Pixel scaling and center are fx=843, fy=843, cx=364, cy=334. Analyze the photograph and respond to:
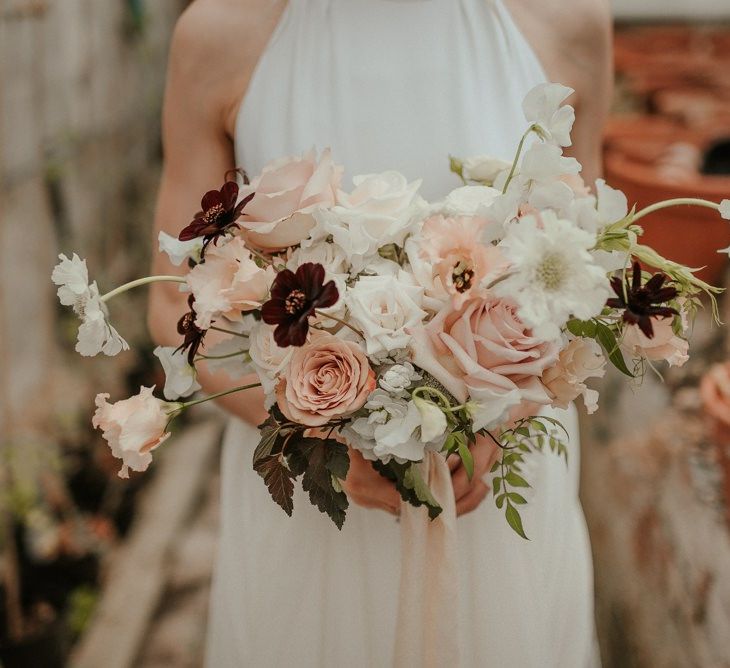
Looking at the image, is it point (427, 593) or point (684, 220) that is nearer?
point (427, 593)

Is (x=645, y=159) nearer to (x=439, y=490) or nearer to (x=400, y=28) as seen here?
(x=400, y=28)

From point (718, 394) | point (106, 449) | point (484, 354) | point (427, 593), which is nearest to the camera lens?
point (484, 354)

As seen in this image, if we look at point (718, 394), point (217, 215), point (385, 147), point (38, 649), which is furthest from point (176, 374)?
point (718, 394)

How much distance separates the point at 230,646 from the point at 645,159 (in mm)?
3228

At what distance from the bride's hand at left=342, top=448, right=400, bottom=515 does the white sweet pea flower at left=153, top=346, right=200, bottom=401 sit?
24 centimetres

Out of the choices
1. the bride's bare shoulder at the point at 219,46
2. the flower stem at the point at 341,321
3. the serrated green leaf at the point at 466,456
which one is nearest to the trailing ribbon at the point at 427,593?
the serrated green leaf at the point at 466,456

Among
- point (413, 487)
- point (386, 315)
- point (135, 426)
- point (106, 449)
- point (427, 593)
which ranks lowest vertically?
point (106, 449)

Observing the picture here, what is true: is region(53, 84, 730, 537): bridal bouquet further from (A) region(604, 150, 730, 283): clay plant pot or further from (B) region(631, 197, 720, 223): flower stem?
(A) region(604, 150, 730, 283): clay plant pot

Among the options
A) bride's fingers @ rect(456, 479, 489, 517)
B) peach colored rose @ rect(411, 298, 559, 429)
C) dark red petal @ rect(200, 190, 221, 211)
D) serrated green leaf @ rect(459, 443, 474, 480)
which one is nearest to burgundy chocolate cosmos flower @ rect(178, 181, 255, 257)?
dark red petal @ rect(200, 190, 221, 211)

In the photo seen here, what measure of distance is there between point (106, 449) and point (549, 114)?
2452 millimetres

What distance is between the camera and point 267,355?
0.85 meters

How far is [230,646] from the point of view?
4.44 feet

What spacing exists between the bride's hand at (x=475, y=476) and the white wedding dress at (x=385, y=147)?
0.38ft

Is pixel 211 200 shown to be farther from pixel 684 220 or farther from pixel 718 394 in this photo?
pixel 684 220
